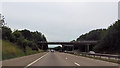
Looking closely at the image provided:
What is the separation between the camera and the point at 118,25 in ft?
317

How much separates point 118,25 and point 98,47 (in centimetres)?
1471

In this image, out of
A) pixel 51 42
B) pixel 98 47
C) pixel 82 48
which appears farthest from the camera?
pixel 82 48

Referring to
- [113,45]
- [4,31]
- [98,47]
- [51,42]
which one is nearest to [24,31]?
[51,42]

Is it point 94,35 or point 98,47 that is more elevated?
point 94,35

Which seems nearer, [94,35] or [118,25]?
[118,25]

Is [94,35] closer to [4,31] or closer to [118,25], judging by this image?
[118,25]

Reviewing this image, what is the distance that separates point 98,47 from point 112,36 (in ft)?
36.1

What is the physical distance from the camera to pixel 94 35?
175 m

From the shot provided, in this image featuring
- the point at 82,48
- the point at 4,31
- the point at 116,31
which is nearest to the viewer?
the point at 4,31

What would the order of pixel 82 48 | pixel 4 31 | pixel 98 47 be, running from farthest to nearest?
pixel 82 48
pixel 98 47
pixel 4 31

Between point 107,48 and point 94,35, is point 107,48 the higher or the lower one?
the lower one

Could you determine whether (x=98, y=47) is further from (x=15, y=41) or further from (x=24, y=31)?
(x=24, y=31)

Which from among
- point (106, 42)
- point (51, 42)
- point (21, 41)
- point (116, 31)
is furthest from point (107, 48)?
point (51, 42)

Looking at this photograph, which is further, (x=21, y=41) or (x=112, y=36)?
(x=112, y=36)
